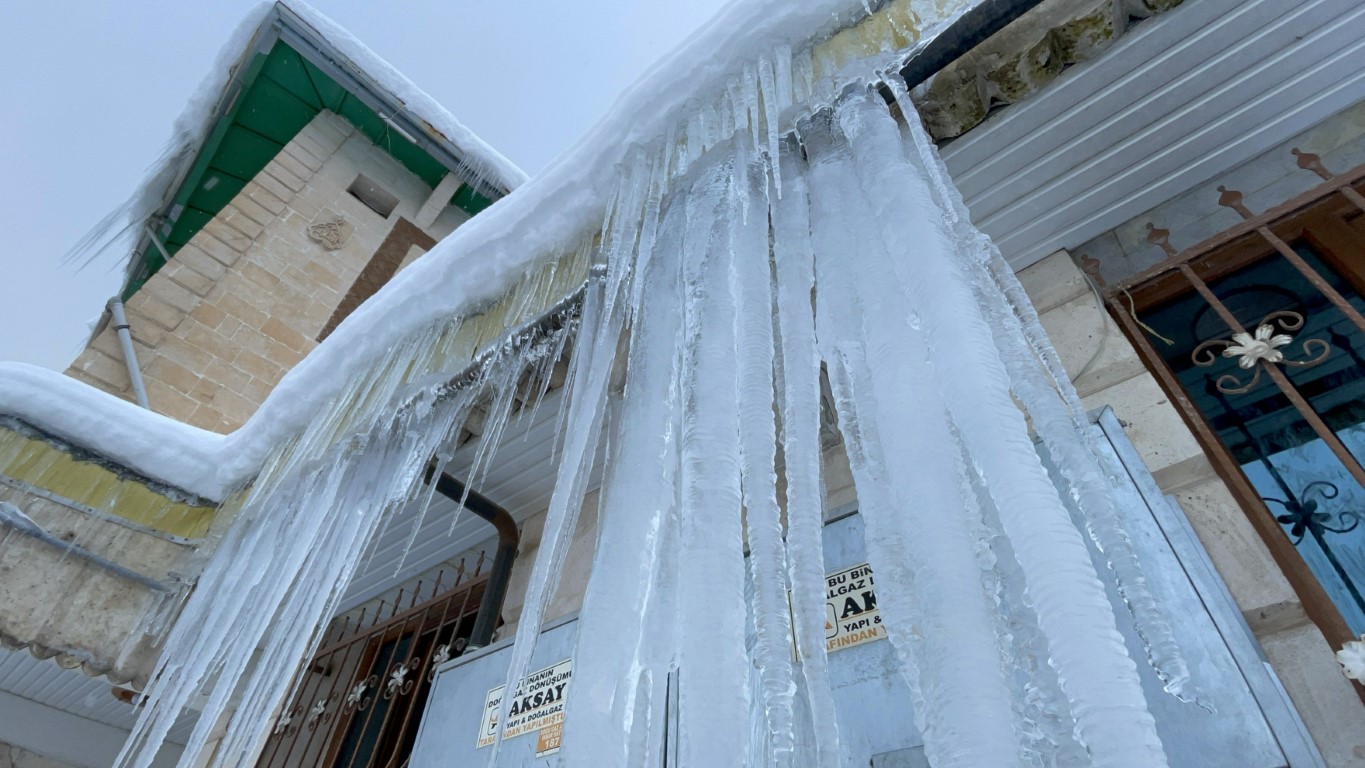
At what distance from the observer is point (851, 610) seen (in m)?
1.75

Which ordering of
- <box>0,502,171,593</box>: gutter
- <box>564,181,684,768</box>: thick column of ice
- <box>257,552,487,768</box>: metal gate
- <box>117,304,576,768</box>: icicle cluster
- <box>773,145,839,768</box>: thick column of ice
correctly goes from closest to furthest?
<box>773,145,839,768</box>: thick column of ice → <box>564,181,684,768</box>: thick column of ice → <box>117,304,576,768</box>: icicle cluster → <box>0,502,171,593</box>: gutter → <box>257,552,487,768</box>: metal gate

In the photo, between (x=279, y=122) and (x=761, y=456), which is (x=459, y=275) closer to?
(x=761, y=456)

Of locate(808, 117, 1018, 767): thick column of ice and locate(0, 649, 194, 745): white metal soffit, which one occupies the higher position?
locate(0, 649, 194, 745): white metal soffit

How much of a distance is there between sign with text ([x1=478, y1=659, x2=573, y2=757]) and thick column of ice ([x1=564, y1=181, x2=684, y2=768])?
0.82m

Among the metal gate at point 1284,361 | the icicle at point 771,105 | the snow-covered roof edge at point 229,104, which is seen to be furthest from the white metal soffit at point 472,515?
the snow-covered roof edge at point 229,104

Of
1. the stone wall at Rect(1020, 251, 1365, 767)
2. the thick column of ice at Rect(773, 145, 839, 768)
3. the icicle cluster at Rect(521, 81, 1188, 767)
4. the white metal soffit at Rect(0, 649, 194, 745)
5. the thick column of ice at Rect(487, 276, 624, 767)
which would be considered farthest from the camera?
the white metal soffit at Rect(0, 649, 194, 745)

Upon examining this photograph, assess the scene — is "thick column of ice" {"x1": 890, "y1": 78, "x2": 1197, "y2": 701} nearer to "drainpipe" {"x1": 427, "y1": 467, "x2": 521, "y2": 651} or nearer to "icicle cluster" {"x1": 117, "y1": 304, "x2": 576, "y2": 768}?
"icicle cluster" {"x1": 117, "y1": 304, "x2": 576, "y2": 768}

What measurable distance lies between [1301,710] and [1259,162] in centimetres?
178

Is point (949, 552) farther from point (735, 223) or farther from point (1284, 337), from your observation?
point (1284, 337)

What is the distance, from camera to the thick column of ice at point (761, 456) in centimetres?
93

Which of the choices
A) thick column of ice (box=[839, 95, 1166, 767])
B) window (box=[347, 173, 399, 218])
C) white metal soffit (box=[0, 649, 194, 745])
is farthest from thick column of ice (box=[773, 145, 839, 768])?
window (box=[347, 173, 399, 218])

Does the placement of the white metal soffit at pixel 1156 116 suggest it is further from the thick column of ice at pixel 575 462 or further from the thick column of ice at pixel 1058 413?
the thick column of ice at pixel 575 462

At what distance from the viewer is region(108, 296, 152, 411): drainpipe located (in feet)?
16.8

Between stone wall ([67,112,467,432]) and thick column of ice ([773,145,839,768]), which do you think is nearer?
thick column of ice ([773,145,839,768])
